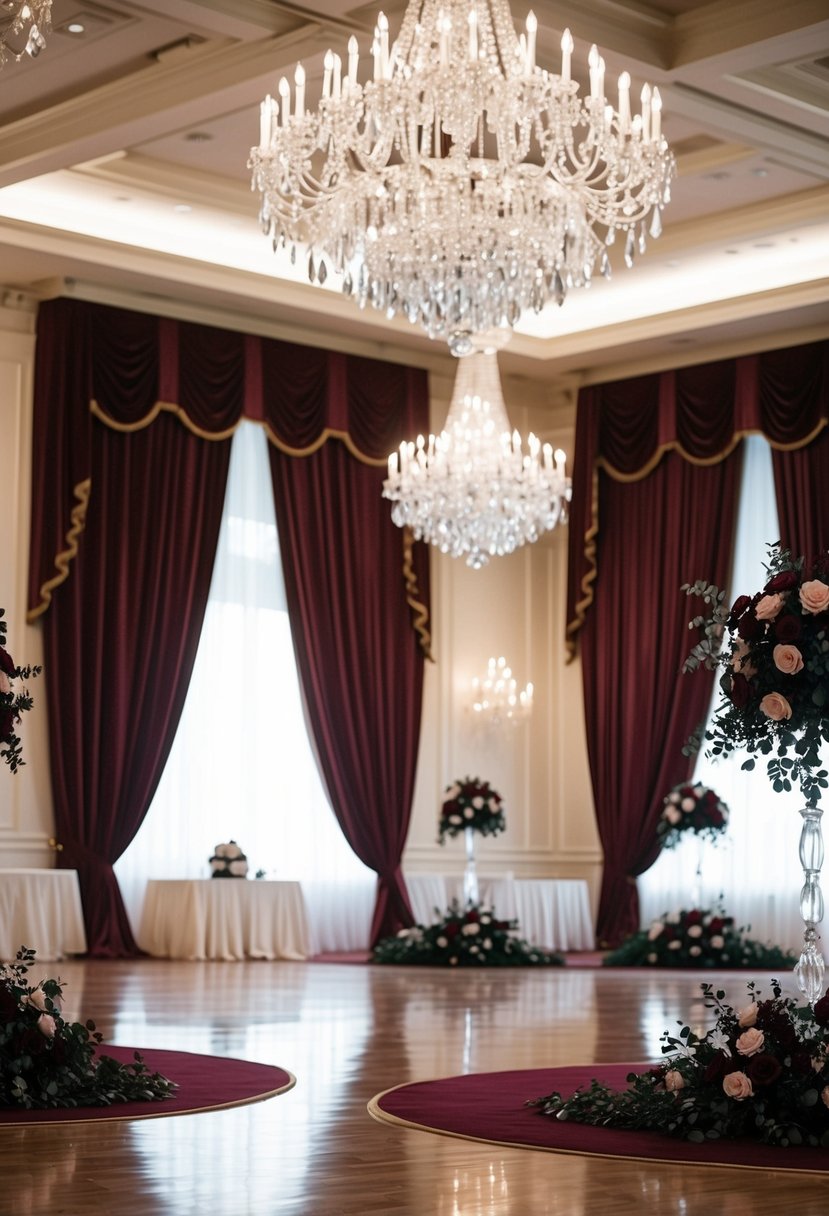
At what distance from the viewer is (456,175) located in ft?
27.1

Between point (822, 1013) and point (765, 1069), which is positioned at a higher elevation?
point (822, 1013)

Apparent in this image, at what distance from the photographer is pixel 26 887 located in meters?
12.1

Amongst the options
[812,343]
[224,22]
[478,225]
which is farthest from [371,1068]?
[812,343]

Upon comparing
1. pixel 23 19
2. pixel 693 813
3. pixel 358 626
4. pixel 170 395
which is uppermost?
pixel 170 395

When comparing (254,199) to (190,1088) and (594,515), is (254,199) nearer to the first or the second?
(594,515)

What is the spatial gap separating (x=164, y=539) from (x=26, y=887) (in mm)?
2882

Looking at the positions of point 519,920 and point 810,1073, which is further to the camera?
point 519,920

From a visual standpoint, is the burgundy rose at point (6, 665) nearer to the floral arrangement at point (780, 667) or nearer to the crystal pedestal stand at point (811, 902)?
the floral arrangement at point (780, 667)

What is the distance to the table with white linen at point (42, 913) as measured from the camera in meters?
12.0

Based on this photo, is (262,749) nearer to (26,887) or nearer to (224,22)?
(26,887)

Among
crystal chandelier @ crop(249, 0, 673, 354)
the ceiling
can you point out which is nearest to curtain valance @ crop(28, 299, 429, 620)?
the ceiling

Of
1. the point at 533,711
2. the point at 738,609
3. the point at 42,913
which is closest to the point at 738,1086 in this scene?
the point at 738,609

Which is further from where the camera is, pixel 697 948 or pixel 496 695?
pixel 496 695

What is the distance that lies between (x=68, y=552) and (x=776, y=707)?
8590 millimetres
